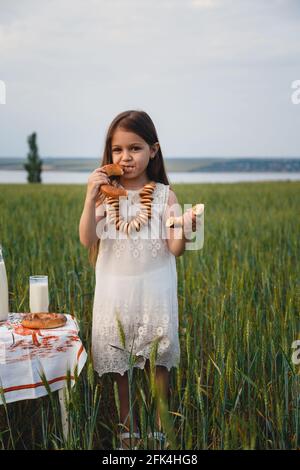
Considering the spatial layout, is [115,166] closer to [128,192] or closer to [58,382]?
[128,192]

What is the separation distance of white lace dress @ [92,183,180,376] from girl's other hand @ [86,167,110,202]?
0.12m

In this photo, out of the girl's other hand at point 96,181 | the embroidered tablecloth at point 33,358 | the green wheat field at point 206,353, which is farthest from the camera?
the girl's other hand at point 96,181

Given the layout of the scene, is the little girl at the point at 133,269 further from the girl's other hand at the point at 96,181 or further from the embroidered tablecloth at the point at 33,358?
the embroidered tablecloth at the point at 33,358

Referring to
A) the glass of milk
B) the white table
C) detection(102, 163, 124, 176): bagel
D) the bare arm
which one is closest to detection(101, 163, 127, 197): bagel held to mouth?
detection(102, 163, 124, 176): bagel

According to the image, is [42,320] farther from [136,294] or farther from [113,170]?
[113,170]

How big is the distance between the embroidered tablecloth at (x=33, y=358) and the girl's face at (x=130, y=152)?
0.57 meters

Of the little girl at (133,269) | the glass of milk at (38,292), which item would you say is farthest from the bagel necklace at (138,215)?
the glass of milk at (38,292)

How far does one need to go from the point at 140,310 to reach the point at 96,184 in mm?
450

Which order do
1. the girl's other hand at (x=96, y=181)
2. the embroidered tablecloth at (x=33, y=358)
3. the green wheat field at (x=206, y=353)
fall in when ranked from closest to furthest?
the green wheat field at (x=206, y=353) < the embroidered tablecloth at (x=33, y=358) < the girl's other hand at (x=96, y=181)

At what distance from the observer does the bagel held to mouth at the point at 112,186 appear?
1.93 m

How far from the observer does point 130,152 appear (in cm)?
200

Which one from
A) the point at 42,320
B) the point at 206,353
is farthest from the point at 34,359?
the point at 206,353

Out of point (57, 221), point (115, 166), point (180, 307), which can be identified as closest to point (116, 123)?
point (115, 166)

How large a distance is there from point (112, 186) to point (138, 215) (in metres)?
0.14
